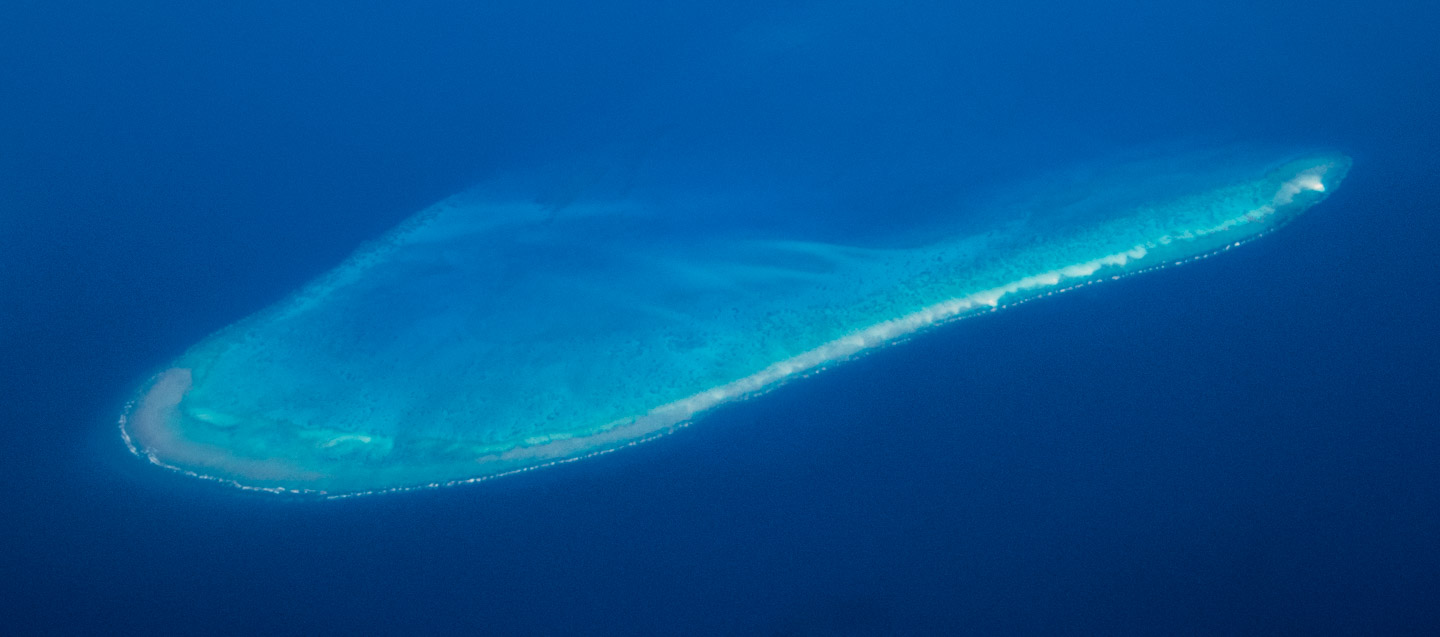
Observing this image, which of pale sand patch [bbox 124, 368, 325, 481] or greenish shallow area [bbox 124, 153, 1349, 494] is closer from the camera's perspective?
pale sand patch [bbox 124, 368, 325, 481]

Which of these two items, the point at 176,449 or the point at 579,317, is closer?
the point at 176,449

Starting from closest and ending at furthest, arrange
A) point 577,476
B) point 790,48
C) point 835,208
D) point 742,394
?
point 577,476
point 742,394
point 835,208
point 790,48

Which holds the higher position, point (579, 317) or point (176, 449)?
point (579, 317)

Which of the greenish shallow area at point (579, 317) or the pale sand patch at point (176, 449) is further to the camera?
the greenish shallow area at point (579, 317)

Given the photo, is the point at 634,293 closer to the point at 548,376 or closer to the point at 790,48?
the point at 548,376

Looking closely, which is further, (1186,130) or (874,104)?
(874,104)

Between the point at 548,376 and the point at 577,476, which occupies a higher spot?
the point at 548,376

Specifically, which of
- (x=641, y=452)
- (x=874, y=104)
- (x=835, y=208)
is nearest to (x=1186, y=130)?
(x=874, y=104)

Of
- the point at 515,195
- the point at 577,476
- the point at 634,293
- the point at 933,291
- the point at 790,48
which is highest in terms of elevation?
the point at 790,48
